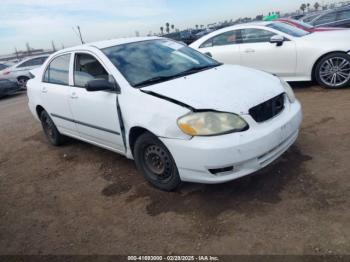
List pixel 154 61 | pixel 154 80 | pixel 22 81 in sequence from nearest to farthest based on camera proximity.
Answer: pixel 154 80 → pixel 154 61 → pixel 22 81

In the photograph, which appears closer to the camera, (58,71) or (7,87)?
(58,71)

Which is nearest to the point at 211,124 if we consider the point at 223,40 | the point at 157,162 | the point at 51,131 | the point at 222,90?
the point at 222,90

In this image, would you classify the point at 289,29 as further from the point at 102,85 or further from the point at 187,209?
the point at 187,209

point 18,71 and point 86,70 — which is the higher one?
point 86,70

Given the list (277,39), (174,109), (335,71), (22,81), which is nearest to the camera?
(174,109)

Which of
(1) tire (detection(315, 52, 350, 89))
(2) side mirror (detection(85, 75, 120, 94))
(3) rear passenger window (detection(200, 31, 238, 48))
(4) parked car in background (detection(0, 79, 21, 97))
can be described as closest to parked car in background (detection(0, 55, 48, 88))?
(4) parked car in background (detection(0, 79, 21, 97))

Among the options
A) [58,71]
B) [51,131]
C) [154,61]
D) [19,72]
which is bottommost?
[19,72]

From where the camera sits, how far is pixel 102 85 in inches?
144

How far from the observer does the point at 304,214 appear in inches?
114

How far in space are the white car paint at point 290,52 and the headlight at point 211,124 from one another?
420 centimetres

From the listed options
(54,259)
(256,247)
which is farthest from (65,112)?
(256,247)

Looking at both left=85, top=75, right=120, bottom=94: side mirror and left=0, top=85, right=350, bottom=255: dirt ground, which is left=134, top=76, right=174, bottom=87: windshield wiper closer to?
left=85, top=75, right=120, bottom=94: side mirror

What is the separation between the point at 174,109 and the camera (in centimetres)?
316

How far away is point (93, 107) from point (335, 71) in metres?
4.75
